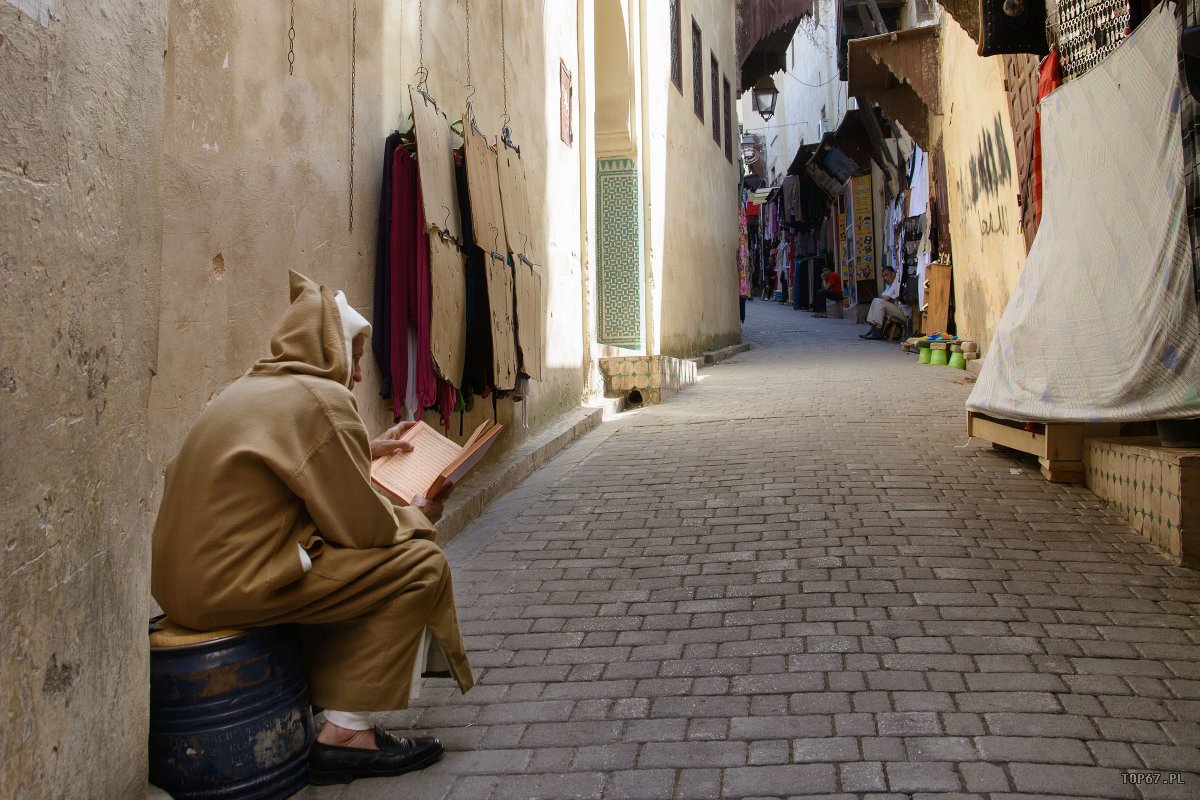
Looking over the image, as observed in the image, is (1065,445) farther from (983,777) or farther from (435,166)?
(435,166)

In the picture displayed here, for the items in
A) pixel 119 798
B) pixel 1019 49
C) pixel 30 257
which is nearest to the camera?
pixel 30 257

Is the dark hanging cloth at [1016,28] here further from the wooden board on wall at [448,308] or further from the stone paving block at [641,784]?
the stone paving block at [641,784]

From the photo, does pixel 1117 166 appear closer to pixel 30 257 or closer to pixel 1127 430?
pixel 1127 430

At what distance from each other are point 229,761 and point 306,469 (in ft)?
2.44

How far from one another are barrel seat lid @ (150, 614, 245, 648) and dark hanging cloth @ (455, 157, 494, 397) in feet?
10.5

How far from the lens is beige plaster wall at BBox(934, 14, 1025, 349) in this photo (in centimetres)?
1009

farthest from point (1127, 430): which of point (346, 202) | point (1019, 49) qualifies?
point (346, 202)

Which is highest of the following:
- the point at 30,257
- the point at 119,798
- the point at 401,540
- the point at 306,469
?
the point at 30,257

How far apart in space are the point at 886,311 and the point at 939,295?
17.8ft

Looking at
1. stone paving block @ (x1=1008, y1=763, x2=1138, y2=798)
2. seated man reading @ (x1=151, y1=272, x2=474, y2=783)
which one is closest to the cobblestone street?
stone paving block @ (x1=1008, y1=763, x2=1138, y2=798)

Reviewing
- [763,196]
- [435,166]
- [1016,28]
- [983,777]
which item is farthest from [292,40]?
[763,196]

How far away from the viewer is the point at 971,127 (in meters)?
11.6

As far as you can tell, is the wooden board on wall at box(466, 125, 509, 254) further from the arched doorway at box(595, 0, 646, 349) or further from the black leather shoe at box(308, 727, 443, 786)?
the arched doorway at box(595, 0, 646, 349)

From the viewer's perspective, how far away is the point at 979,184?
11375 millimetres
